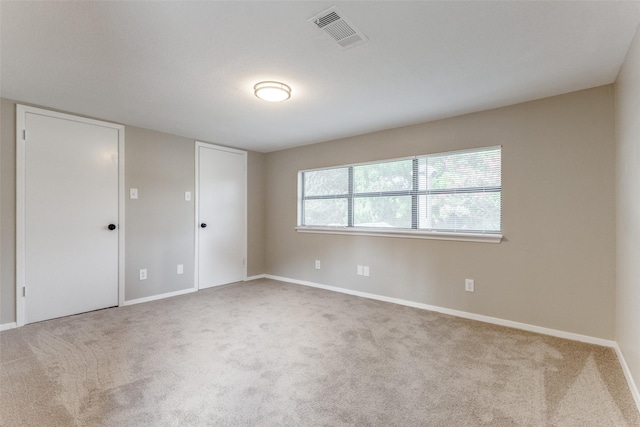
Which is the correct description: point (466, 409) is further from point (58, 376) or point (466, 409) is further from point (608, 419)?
point (58, 376)

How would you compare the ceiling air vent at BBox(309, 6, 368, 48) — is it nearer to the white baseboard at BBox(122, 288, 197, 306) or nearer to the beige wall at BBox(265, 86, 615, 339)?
the beige wall at BBox(265, 86, 615, 339)

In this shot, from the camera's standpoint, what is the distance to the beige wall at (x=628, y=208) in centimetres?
180

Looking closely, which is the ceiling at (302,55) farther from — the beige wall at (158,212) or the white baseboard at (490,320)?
the white baseboard at (490,320)

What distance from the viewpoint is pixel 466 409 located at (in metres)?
1.70

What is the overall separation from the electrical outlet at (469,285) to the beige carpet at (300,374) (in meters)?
0.33

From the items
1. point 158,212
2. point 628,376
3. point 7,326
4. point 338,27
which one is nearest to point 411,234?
point 628,376

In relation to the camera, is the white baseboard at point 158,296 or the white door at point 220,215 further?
the white door at point 220,215

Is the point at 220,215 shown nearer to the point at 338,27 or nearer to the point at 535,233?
the point at 338,27

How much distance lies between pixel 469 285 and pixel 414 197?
1.16 meters

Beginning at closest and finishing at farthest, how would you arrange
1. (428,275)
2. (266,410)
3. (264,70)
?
(266,410)
(264,70)
(428,275)

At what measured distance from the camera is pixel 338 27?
1772 millimetres

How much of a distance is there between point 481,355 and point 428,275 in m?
1.21

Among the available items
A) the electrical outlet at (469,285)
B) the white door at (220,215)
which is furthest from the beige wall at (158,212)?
the electrical outlet at (469,285)

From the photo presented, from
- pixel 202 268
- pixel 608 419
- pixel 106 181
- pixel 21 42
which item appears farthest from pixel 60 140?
pixel 608 419
